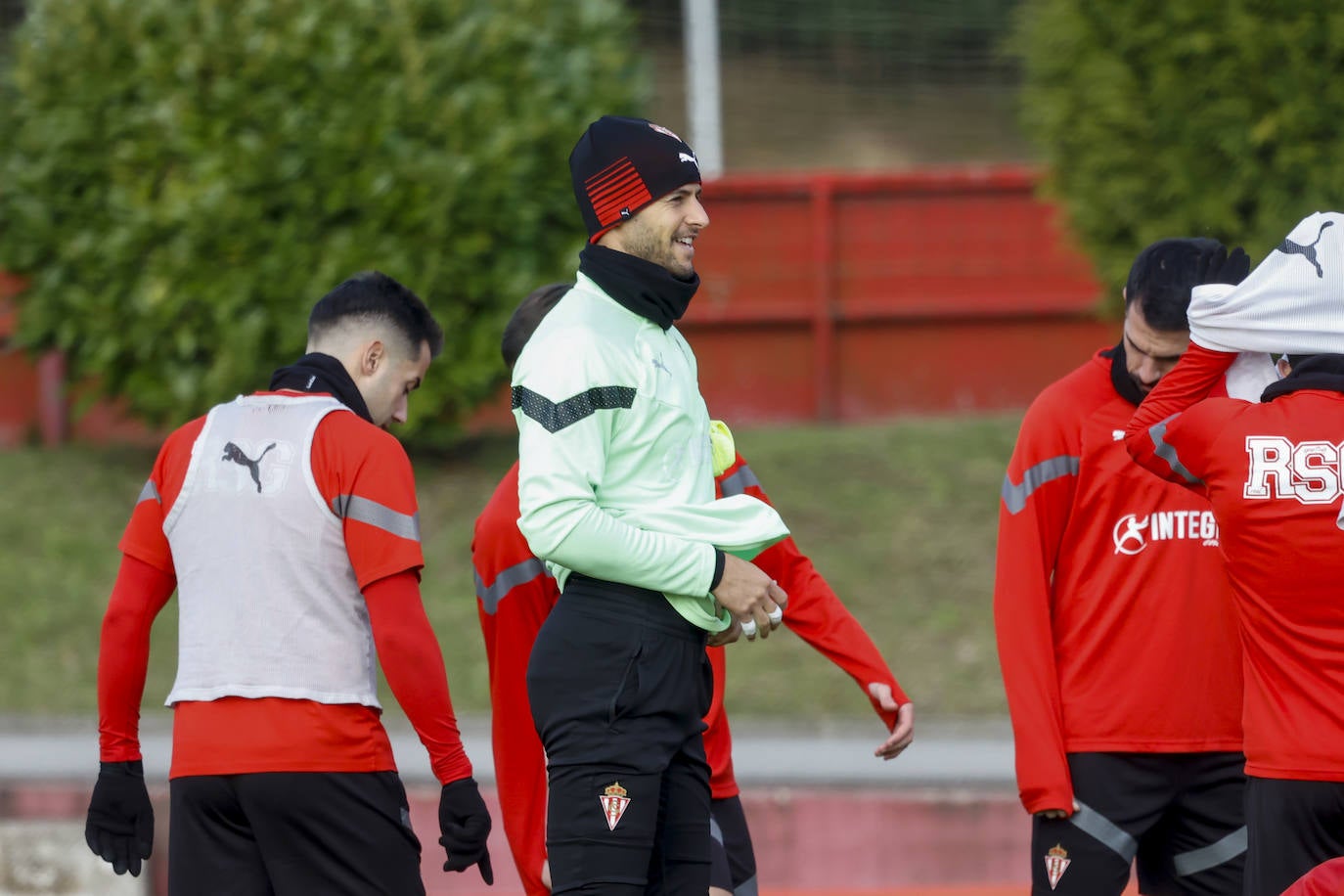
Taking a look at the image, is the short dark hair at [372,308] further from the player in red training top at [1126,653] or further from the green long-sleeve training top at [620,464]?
the player in red training top at [1126,653]

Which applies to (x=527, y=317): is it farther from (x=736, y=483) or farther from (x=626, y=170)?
(x=626, y=170)

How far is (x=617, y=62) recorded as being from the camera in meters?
11.0

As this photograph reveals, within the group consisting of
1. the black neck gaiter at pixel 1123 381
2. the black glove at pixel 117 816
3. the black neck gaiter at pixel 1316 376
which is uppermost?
the black neck gaiter at pixel 1316 376

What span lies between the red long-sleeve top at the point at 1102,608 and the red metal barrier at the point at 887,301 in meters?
8.64

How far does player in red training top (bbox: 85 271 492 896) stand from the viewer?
13.4 ft

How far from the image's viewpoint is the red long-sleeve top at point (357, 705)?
13.4 ft

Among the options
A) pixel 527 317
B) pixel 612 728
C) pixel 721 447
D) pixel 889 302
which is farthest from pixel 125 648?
pixel 889 302

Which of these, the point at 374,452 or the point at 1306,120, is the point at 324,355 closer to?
the point at 374,452

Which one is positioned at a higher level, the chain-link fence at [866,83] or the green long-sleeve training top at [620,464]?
the chain-link fence at [866,83]

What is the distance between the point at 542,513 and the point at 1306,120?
7.65 metres

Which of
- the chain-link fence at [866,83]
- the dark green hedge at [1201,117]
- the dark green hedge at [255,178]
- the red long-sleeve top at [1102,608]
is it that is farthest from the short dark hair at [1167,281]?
the chain-link fence at [866,83]

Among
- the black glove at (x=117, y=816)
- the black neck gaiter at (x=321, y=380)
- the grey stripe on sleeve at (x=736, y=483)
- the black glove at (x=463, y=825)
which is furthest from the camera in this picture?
the grey stripe on sleeve at (x=736, y=483)

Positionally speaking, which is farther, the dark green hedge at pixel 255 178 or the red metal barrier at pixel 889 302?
the red metal barrier at pixel 889 302

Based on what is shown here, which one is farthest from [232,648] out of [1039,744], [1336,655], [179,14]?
[179,14]
